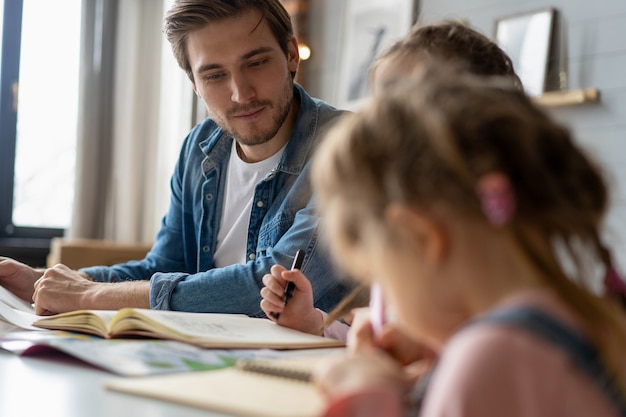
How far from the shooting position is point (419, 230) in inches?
20.0

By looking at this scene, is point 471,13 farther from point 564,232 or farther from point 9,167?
point 564,232

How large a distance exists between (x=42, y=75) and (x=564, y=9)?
8.71ft

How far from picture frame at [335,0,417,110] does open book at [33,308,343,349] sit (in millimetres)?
2405

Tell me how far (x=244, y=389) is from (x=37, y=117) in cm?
367

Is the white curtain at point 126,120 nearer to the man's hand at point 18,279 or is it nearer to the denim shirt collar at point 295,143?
the denim shirt collar at point 295,143

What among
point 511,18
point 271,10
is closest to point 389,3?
point 511,18

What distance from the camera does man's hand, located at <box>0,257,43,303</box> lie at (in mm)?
1605

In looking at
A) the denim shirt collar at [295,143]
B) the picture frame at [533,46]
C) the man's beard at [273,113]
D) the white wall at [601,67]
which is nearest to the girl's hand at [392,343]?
the denim shirt collar at [295,143]

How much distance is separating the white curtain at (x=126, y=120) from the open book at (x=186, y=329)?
2.93 metres

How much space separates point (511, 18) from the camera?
9.66 ft

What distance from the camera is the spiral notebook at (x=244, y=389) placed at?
2.09 ft

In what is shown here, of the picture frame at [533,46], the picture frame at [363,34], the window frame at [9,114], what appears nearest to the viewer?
the picture frame at [533,46]

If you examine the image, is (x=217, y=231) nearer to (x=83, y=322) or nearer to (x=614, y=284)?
(x=83, y=322)

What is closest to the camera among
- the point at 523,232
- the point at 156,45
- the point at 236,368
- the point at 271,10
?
the point at 523,232
